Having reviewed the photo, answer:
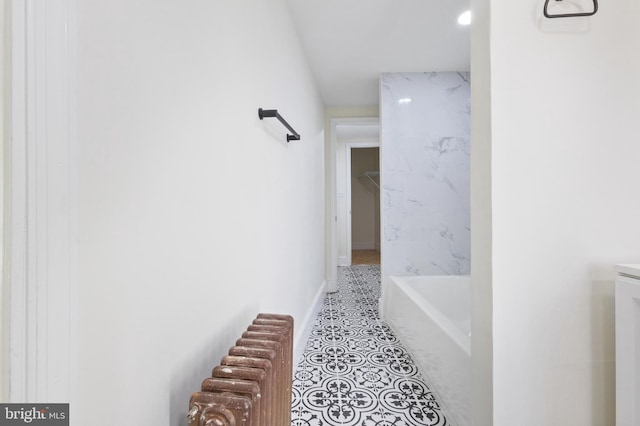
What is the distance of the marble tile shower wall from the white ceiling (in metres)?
0.21

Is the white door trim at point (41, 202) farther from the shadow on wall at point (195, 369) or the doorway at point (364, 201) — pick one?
the doorway at point (364, 201)

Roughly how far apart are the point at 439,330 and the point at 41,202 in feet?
5.86

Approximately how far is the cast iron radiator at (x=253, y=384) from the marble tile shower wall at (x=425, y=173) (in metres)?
2.17

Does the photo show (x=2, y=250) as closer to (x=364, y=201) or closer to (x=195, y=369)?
(x=195, y=369)

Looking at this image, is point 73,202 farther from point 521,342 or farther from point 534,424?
point 534,424

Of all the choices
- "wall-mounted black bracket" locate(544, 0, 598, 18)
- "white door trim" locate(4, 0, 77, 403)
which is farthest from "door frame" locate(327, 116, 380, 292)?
"white door trim" locate(4, 0, 77, 403)

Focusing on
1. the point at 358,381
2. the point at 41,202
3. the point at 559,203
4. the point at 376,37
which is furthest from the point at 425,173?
the point at 41,202

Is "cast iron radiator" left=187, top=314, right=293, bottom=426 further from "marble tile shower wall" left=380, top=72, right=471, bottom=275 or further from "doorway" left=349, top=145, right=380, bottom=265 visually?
"doorway" left=349, top=145, right=380, bottom=265

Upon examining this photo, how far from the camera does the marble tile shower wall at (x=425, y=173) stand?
3.05 metres

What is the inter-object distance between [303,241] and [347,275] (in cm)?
257

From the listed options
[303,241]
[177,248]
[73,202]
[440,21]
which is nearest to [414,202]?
[303,241]

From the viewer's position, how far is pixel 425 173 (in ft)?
10.0

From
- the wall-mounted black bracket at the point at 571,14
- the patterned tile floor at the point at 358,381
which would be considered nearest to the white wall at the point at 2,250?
the wall-mounted black bracket at the point at 571,14

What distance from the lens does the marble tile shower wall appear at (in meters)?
3.05
